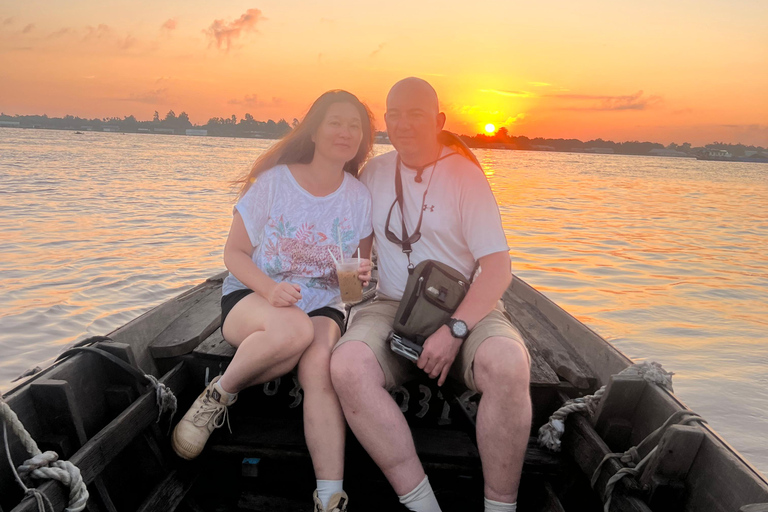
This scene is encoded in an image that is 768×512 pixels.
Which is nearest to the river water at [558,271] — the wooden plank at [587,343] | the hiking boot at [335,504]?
the wooden plank at [587,343]

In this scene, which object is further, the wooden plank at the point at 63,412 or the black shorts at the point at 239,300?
the black shorts at the point at 239,300

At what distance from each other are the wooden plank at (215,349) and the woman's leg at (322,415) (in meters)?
0.56

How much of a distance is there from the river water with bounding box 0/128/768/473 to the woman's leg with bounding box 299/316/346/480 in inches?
143

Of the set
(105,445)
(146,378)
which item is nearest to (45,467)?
(105,445)

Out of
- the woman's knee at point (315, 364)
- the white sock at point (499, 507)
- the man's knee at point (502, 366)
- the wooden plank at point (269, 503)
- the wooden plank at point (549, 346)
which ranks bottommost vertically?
the wooden plank at point (269, 503)

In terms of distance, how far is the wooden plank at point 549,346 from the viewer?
2.73m

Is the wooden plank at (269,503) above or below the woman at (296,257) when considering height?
below

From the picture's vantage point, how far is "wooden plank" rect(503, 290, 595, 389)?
8.95 feet

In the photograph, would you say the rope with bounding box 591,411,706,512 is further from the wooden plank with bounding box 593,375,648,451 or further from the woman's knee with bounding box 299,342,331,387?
the woman's knee with bounding box 299,342,331,387

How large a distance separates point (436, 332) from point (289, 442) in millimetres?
839

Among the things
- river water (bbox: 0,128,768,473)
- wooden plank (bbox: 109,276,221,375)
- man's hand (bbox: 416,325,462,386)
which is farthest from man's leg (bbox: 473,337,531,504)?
river water (bbox: 0,128,768,473)

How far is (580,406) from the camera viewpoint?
7.86 ft

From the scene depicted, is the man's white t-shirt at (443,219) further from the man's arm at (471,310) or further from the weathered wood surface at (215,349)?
the weathered wood surface at (215,349)

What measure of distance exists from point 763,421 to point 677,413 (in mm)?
3653
